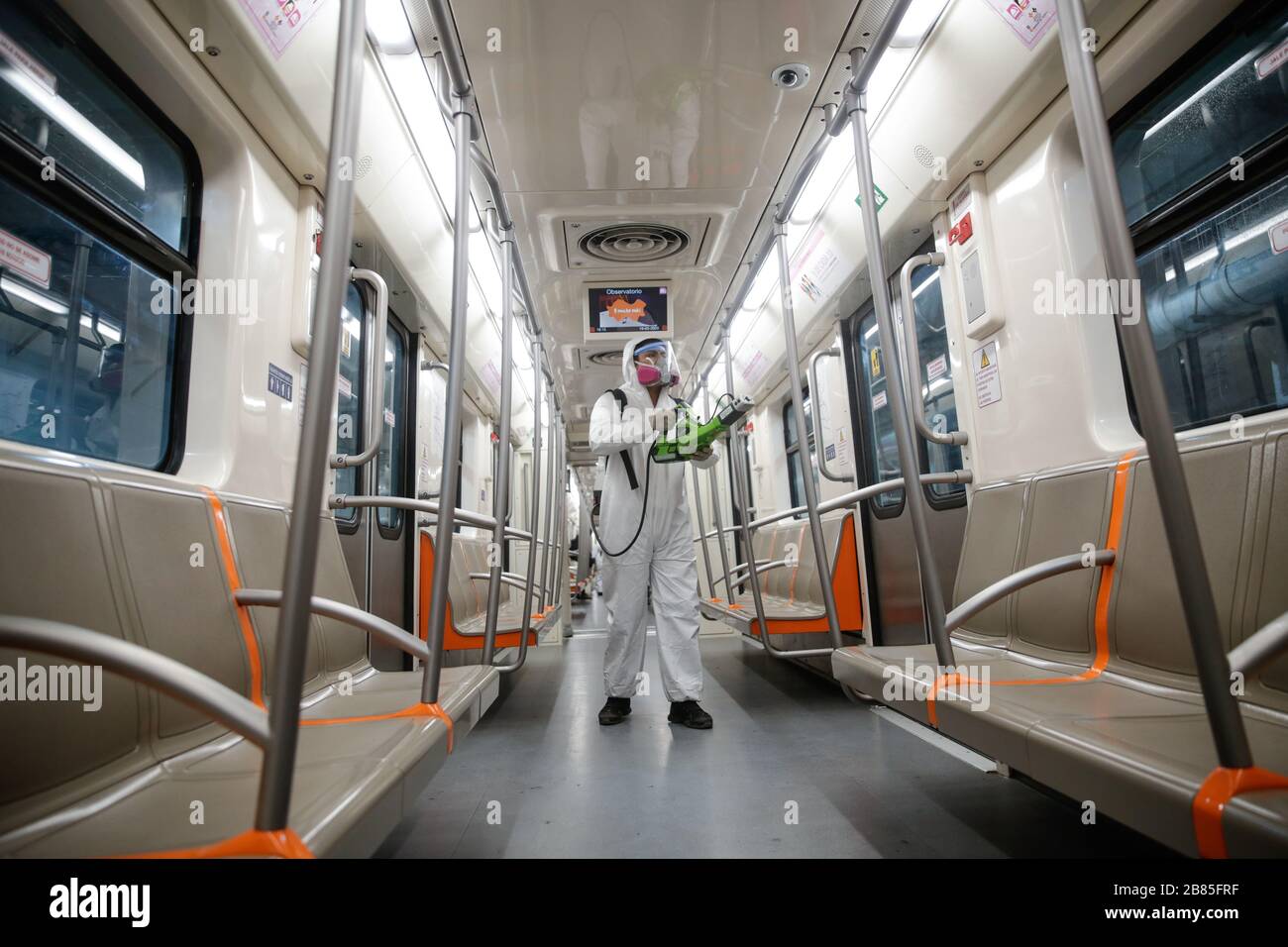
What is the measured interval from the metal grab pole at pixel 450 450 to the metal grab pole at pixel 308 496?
21.1 inches

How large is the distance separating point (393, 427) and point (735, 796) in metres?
2.98

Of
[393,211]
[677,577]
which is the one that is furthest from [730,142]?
[677,577]

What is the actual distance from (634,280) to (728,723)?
271cm

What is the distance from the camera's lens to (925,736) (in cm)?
262

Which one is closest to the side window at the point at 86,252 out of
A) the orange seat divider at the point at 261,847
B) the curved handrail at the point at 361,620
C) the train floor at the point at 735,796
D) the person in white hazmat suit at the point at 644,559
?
the curved handrail at the point at 361,620

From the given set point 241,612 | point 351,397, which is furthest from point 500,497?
point 351,397

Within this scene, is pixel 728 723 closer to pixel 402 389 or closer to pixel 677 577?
pixel 677 577

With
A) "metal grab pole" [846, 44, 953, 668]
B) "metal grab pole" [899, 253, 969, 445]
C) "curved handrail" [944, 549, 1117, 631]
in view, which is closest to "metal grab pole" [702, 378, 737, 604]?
"metal grab pole" [899, 253, 969, 445]

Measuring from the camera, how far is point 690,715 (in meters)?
2.80

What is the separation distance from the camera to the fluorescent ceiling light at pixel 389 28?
2.06 metres

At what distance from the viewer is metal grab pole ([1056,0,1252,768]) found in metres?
0.78

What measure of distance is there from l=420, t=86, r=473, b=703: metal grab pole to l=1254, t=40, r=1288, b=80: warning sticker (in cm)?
208

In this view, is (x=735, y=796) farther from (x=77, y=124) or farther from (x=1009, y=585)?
(x=77, y=124)

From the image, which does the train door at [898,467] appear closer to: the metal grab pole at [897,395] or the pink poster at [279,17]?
the metal grab pole at [897,395]
